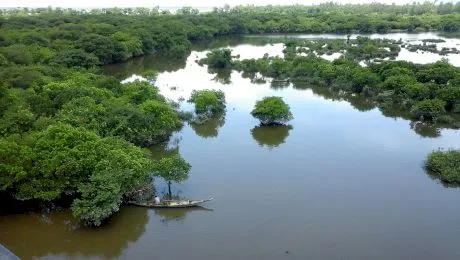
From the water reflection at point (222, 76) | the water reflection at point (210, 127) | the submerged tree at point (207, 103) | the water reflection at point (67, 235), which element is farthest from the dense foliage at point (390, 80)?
the water reflection at point (67, 235)

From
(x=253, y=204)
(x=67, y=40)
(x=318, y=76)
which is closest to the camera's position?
(x=253, y=204)

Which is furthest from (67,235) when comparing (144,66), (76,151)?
(144,66)

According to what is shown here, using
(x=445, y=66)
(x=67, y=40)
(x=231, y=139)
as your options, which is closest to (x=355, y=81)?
(x=445, y=66)

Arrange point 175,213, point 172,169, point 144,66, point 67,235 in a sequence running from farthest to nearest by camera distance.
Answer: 1. point 144,66
2. point 172,169
3. point 175,213
4. point 67,235

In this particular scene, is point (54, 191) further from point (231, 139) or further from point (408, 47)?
Answer: point (408, 47)

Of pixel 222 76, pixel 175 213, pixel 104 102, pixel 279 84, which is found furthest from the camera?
pixel 222 76

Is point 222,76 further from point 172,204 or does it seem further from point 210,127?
point 172,204

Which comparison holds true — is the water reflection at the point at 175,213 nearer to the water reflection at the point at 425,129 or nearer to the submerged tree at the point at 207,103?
the submerged tree at the point at 207,103

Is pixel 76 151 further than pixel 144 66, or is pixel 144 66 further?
pixel 144 66
